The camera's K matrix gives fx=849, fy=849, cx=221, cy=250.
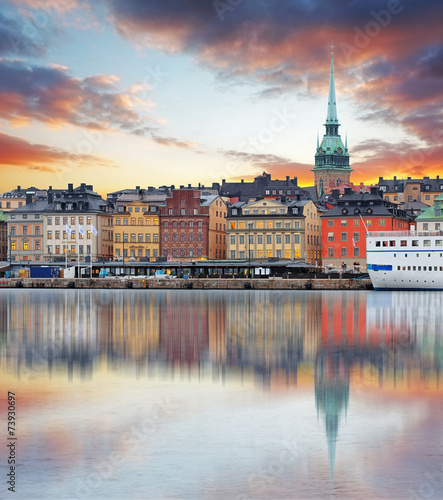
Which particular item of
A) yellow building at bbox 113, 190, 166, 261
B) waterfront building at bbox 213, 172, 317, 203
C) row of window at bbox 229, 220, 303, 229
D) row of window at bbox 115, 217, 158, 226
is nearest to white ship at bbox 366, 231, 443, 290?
row of window at bbox 229, 220, 303, 229

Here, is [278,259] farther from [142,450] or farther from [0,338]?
[142,450]

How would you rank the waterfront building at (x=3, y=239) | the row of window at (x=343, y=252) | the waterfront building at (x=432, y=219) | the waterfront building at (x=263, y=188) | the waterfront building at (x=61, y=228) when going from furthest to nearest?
the waterfront building at (x=263, y=188) < the waterfront building at (x=3, y=239) < the waterfront building at (x=61, y=228) < the waterfront building at (x=432, y=219) < the row of window at (x=343, y=252)

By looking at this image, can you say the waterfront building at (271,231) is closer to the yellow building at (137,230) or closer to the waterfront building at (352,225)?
the waterfront building at (352,225)

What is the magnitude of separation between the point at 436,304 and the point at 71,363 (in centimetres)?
4481

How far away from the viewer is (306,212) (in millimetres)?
140250


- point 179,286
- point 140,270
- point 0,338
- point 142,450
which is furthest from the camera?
point 140,270

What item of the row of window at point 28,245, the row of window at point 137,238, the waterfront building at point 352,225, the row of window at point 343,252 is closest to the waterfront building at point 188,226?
the row of window at point 137,238

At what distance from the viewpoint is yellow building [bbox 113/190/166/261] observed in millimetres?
144000

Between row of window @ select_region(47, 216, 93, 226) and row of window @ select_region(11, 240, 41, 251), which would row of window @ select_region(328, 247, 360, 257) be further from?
row of window @ select_region(11, 240, 41, 251)

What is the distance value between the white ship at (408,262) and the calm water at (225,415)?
2365 inches

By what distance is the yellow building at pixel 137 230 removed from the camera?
144000 mm

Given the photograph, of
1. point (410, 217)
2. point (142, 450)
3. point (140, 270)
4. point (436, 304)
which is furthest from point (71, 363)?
point (410, 217)

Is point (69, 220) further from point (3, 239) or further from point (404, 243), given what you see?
point (404, 243)

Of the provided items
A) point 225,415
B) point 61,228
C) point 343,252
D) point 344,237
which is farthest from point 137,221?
point 225,415
